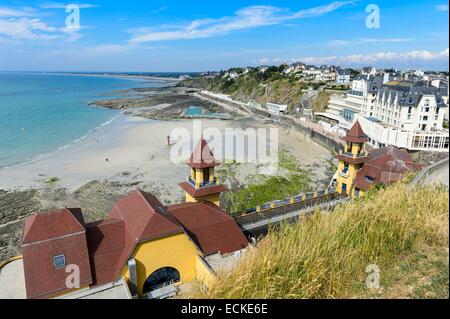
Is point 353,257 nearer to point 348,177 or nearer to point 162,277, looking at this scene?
point 162,277

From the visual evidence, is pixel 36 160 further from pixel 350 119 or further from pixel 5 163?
pixel 350 119

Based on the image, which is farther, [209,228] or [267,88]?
[267,88]

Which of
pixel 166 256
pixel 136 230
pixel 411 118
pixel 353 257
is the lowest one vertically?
pixel 166 256

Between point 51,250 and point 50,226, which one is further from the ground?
point 50,226

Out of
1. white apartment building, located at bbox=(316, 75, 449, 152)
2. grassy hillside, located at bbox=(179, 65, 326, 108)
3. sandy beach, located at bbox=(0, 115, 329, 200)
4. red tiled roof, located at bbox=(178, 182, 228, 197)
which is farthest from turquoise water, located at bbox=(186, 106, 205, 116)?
red tiled roof, located at bbox=(178, 182, 228, 197)

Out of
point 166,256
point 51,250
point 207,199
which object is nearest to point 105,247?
point 51,250

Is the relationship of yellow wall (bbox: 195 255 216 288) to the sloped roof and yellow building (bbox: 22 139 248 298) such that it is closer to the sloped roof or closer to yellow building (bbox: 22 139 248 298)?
yellow building (bbox: 22 139 248 298)

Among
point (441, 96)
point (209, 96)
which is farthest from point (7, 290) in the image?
point (209, 96)
